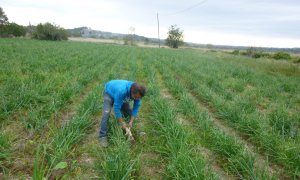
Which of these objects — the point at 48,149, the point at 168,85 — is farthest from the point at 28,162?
the point at 168,85

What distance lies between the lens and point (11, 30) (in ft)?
164

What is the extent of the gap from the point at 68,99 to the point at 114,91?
89.7 inches

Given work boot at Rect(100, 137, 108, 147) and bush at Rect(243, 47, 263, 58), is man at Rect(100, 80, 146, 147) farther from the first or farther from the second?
bush at Rect(243, 47, 263, 58)

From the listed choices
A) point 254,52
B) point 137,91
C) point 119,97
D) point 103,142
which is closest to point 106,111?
point 119,97

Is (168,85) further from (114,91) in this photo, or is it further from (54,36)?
(54,36)

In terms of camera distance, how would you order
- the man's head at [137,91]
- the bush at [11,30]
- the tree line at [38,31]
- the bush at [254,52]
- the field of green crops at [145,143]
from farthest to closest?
1. the tree line at [38,31]
2. the bush at [11,30]
3. the bush at [254,52]
4. the man's head at [137,91]
5. the field of green crops at [145,143]

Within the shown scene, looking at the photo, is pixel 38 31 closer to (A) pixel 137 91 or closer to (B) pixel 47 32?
(B) pixel 47 32

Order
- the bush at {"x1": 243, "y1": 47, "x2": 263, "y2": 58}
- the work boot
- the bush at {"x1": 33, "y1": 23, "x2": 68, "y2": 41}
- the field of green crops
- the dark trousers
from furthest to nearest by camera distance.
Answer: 1. the bush at {"x1": 33, "y1": 23, "x2": 68, "y2": 41}
2. the bush at {"x1": 243, "y1": 47, "x2": 263, "y2": 58}
3. the dark trousers
4. the work boot
5. the field of green crops

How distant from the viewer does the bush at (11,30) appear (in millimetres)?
47719

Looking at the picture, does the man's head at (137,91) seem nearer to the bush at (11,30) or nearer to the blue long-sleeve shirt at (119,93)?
the blue long-sleeve shirt at (119,93)

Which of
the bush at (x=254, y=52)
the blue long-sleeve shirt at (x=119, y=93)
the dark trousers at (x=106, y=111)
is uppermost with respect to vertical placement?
the bush at (x=254, y=52)

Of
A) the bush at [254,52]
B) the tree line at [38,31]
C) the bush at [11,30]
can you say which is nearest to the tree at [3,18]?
the tree line at [38,31]

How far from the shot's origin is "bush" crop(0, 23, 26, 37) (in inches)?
1879

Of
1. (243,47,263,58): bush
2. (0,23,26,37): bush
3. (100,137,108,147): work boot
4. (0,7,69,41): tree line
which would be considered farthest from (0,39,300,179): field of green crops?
(0,7,69,41): tree line
